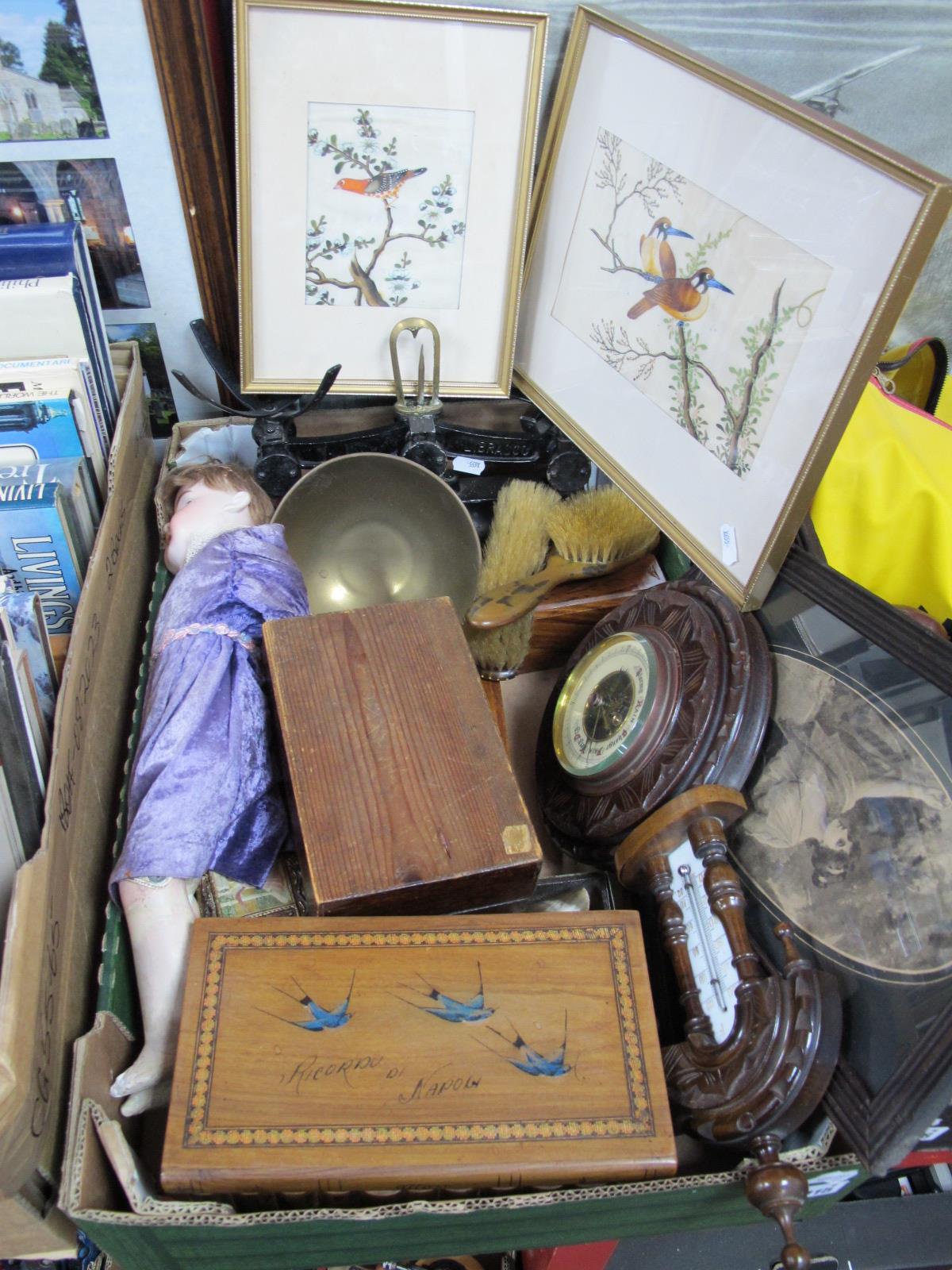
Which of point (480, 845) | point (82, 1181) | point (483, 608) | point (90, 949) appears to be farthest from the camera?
point (483, 608)

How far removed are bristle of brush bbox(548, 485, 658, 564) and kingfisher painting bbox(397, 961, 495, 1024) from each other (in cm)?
64

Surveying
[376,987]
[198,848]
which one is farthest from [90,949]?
[376,987]

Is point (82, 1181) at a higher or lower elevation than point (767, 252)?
lower

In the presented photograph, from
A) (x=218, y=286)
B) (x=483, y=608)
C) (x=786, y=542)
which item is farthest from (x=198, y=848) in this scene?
(x=218, y=286)

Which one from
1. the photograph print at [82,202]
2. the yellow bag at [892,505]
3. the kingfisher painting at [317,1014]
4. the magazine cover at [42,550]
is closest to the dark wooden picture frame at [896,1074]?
the yellow bag at [892,505]

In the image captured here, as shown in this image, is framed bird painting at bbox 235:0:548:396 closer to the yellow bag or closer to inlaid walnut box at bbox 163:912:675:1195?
the yellow bag

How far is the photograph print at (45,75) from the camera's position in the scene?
0.98 m

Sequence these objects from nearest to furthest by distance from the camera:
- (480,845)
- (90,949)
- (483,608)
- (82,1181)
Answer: (82,1181) < (480,845) < (90,949) < (483,608)

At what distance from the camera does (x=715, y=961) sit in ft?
2.78

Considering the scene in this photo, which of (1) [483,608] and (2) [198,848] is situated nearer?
(2) [198,848]

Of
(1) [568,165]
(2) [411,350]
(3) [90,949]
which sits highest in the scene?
(1) [568,165]

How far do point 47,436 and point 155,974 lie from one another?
22.9 inches

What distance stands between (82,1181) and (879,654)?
75 centimetres

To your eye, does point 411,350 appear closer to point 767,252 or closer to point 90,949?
point 767,252
